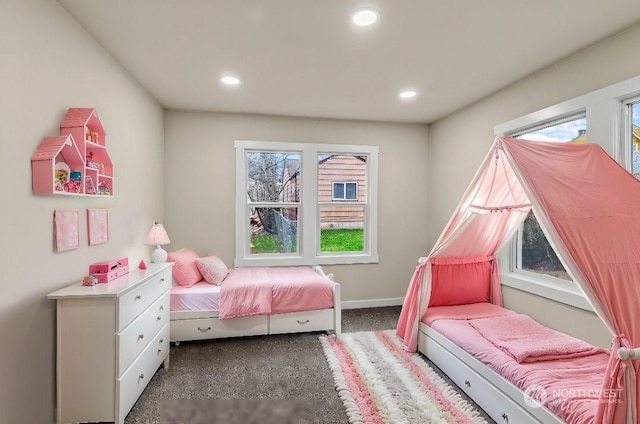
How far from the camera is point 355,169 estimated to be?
446 centimetres

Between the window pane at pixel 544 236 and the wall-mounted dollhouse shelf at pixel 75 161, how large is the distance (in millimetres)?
3576

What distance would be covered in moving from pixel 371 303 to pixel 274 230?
168 centimetres

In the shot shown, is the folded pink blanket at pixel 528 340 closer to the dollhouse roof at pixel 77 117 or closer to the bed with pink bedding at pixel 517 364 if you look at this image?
the bed with pink bedding at pixel 517 364

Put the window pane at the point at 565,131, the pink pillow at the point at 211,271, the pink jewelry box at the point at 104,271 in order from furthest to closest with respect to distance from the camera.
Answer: the pink pillow at the point at 211,271 < the window pane at the point at 565,131 < the pink jewelry box at the point at 104,271

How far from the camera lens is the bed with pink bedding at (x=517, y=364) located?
5.55 ft

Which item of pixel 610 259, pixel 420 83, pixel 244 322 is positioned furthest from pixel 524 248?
pixel 244 322

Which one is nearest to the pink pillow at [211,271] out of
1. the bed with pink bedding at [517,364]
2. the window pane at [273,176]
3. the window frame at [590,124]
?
the window pane at [273,176]

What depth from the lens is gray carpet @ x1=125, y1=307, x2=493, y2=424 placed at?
211 centimetres

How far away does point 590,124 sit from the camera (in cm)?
236

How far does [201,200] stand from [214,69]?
172cm

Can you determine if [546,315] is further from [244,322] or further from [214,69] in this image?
[214,69]

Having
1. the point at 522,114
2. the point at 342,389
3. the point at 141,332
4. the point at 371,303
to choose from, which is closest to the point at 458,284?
the point at 371,303

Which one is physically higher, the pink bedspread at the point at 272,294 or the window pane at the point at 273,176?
the window pane at the point at 273,176

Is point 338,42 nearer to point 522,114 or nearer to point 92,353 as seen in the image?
point 522,114
